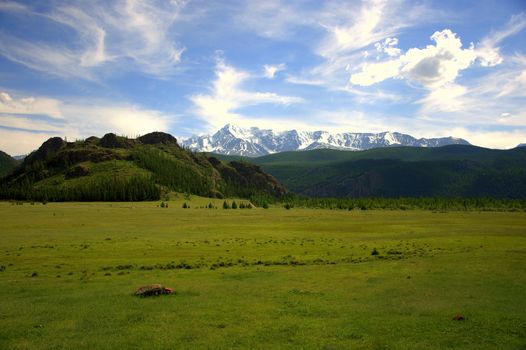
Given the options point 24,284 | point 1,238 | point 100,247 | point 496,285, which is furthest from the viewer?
point 1,238

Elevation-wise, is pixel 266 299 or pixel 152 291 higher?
pixel 152 291

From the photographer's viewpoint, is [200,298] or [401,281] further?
[401,281]

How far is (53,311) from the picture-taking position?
79.0ft

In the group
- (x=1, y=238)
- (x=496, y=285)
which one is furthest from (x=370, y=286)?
(x=1, y=238)

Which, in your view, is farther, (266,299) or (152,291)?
(152,291)

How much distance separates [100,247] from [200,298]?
3155 centimetres

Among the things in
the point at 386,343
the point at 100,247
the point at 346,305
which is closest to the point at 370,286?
the point at 346,305

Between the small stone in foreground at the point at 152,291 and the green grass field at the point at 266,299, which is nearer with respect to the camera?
the green grass field at the point at 266,299

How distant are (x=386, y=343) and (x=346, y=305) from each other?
6.55m

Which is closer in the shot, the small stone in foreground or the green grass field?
the green grass field

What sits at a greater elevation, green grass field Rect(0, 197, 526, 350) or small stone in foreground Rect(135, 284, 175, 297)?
small stone in foreground Rect(135, 284, 175, 297)

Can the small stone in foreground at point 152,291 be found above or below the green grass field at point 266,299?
above

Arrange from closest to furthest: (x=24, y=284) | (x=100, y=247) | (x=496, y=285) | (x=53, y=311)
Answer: (x=53, y=311) < (x=496, y=285) < (x=24, y=284) < (x=100, y=247)

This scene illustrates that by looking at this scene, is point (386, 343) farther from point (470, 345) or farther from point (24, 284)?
point (24, 284)
